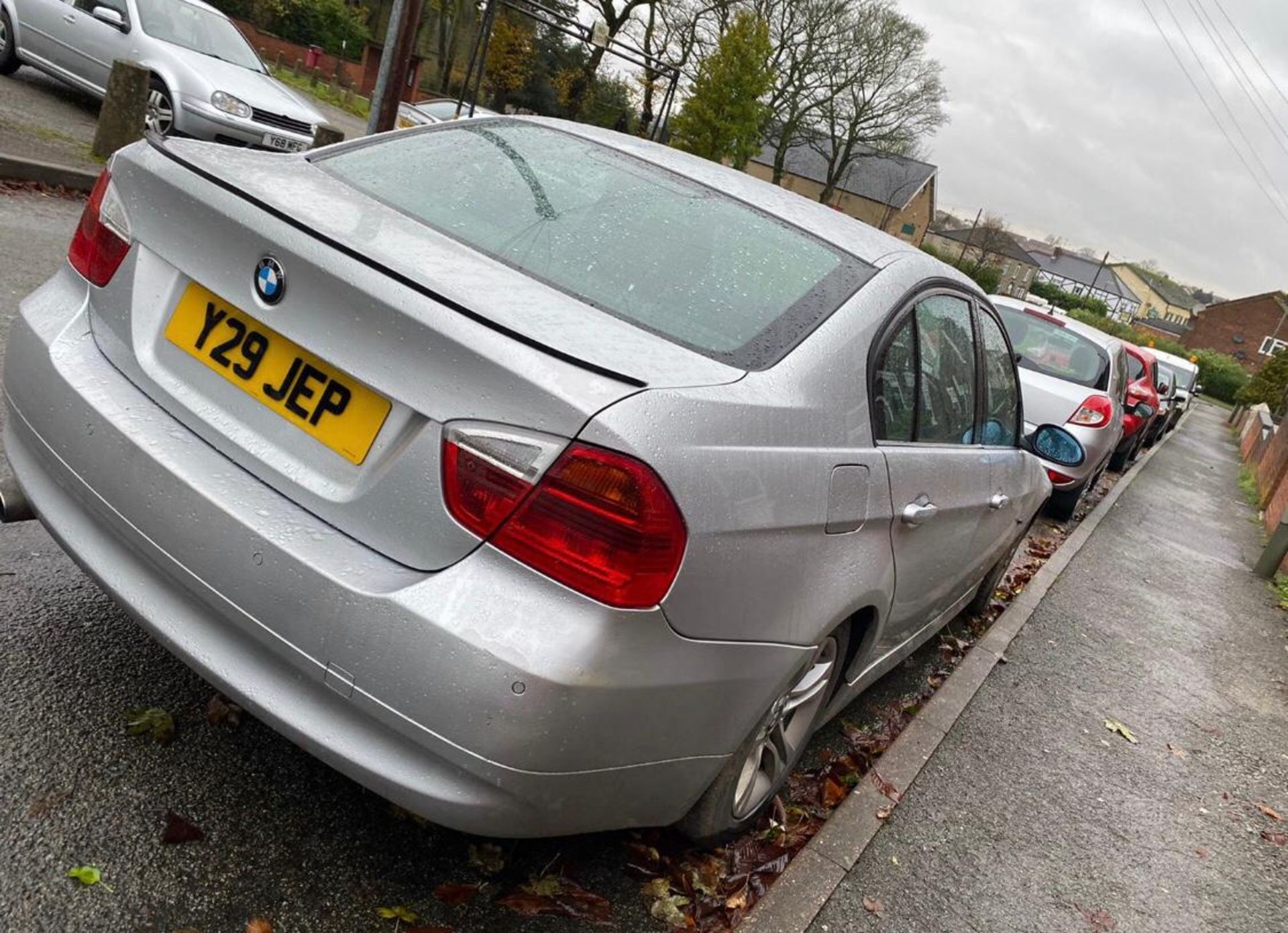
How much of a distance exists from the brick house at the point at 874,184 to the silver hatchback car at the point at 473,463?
65.4 m

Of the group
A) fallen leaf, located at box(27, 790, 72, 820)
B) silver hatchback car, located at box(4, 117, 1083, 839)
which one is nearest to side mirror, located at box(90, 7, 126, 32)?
silver hatchback car, located at box(4, 117, 1083, 839)

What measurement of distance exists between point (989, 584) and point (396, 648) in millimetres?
4239

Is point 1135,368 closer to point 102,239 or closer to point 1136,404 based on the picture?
point 1136,404

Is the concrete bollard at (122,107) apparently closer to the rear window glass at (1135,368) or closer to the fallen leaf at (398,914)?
the fallen leaf at (398,914)

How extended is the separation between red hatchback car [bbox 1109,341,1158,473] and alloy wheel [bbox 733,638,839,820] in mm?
11180

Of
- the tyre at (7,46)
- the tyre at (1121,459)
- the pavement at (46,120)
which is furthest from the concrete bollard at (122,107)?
the tyre at (1121,459)


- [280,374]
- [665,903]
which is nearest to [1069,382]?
[665,903]

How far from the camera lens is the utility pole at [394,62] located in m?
8.74

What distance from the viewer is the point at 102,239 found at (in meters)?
2.40

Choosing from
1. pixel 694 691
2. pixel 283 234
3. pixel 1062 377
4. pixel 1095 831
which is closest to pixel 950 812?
pixel 1095 831

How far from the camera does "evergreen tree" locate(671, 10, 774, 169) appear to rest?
32.3 m

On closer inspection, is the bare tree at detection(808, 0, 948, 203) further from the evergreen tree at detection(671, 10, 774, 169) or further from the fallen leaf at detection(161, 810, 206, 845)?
the fallen leaf at detection(161, 810, 206, 845)

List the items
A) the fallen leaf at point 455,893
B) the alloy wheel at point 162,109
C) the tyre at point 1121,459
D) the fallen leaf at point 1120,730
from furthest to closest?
the tyre at point 1121,459 → the alloy wheel at point 162,109 → the fallen leaf at point 1120,730 → the fallen leaf at point 455,893

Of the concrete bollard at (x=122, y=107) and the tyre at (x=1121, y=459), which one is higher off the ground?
the concrete bollard at (x=122, y=107)
